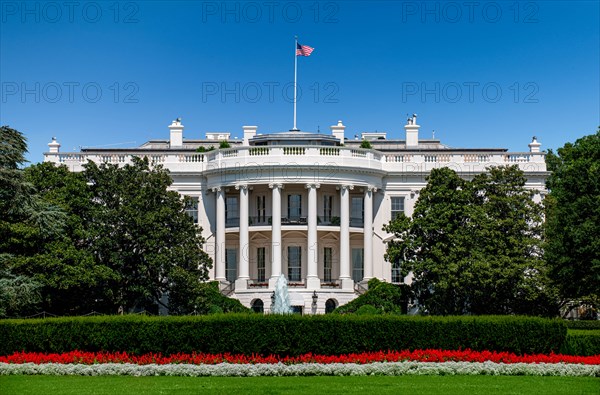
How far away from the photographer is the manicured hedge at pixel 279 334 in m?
30.3

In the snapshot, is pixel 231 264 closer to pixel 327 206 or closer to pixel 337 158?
pixel 327 206

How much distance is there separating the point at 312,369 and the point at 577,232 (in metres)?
20.7

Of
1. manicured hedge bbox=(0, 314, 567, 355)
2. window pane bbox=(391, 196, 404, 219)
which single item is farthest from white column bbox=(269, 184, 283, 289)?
manicured hedge bbox=(0, 314, 567, 355)

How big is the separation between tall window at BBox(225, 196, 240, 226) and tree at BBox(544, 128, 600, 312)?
20.3 m

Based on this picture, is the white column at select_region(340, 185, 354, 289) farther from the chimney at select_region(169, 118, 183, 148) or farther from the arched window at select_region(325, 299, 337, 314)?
the chimney at select_region(169, 118, 183, 148)

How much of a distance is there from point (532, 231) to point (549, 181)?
14227mm

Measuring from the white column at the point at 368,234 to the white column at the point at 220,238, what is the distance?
329 inches

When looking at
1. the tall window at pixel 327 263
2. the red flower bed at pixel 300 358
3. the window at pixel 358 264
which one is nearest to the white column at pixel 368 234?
the window at pixel 358 264

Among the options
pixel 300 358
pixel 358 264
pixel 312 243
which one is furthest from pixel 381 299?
pixel 300 358

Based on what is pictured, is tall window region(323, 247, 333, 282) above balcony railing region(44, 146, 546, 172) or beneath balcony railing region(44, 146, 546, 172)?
beneath

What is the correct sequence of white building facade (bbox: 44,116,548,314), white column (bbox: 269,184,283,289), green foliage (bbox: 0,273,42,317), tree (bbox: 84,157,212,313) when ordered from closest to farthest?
green foliage (bbox: 0,273,42,317) < tree (bbox: 84,157,212,313) < white column (bbox: 269,184,283,289) < white building facade (bbox: 44,116,548,314)

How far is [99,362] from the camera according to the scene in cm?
2994

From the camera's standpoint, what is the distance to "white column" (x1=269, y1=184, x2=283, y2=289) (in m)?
57.3

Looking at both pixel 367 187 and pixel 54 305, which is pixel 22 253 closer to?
pixel 54 305
